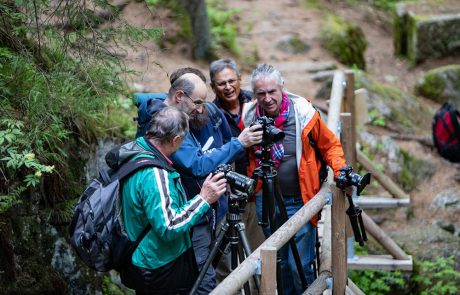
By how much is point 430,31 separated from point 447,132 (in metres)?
4.83

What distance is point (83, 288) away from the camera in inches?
225

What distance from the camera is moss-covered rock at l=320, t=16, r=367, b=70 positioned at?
14273 millimetres

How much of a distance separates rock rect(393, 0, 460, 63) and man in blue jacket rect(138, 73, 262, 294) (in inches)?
418

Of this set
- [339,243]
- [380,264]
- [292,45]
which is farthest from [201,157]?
[292,45]

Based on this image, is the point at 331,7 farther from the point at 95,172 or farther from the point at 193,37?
the point at 95,172

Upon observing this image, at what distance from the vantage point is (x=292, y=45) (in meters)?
14.4

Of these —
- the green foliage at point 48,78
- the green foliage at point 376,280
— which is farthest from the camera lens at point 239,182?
the green foliage at point 376,280

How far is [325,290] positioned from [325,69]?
8.47 metres

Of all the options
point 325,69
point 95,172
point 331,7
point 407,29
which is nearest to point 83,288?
point 95,172

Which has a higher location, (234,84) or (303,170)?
(234,84)

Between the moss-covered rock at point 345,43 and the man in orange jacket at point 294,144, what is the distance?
30.7ft

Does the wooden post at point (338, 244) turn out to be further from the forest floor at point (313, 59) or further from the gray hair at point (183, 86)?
the forest floor at point (313, 59)

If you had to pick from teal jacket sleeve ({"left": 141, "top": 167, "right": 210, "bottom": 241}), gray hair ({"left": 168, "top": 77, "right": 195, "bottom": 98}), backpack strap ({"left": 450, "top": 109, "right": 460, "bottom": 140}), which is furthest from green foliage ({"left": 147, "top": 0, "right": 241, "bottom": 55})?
teal jacket sleeve ({"left": 141, "top": 167, "right": 210, "bottom": 241})

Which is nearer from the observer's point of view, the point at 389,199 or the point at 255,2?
the point at 389,199
